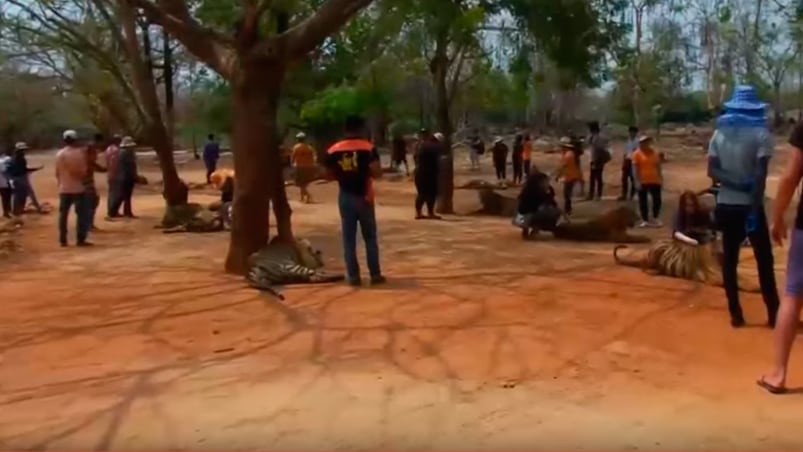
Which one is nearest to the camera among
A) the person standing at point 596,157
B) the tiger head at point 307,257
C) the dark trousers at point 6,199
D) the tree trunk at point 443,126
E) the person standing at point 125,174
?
the tiger head at point 307,257

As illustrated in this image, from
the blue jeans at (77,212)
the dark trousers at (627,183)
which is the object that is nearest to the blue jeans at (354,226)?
the blue jeans at (77,212)

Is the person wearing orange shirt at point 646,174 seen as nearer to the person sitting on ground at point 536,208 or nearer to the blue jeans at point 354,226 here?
the person sitting on ground at point 536,208

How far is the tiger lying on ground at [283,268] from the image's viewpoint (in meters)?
9.41

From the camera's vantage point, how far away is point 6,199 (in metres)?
20.1

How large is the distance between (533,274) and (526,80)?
10060 millimetres

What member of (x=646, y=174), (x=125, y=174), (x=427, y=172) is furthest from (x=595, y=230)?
(x=125, y=174)

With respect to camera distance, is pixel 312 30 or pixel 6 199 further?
pixel 6 199

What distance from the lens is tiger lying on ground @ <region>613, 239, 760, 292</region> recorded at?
29.0ft

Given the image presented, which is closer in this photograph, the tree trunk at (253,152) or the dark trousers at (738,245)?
the dark trousers at (738,245)

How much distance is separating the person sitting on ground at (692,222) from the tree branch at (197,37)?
4515 millimetres

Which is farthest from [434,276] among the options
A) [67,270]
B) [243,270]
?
[67,270]

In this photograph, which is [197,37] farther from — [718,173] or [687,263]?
[718,173]

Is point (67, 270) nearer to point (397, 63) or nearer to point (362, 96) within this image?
point (397, 63)

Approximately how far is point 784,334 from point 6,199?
57.7 ft
